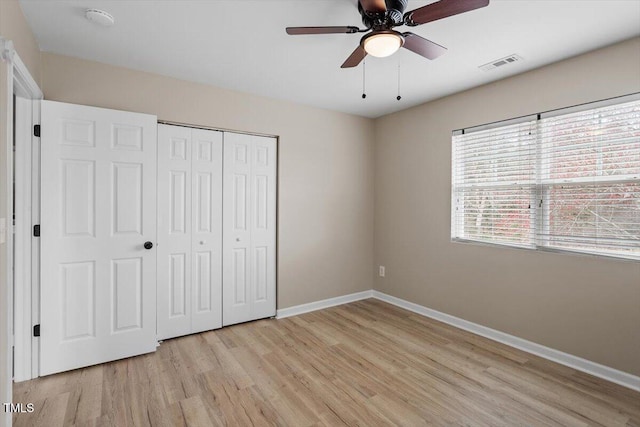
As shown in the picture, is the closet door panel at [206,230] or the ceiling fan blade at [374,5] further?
the closet door panel at [206,230]

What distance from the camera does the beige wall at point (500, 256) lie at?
2.40 m

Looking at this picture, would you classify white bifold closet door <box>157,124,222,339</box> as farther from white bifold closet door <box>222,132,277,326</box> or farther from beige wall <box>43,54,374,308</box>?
beige wall <box>43,54,374,308</box>

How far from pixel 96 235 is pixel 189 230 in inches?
31.0

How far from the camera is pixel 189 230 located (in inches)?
126

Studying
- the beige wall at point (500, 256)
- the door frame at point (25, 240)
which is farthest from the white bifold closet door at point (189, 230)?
the beige wall at point (500, 256)

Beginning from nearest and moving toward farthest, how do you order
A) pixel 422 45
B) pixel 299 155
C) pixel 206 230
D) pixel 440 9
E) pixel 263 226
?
pixel 440 9, pixel 422 45, pixel 206 230, pixel 263 226, pixel 299 155

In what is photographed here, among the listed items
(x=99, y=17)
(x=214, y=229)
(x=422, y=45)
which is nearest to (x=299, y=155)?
(x=214, y=229)

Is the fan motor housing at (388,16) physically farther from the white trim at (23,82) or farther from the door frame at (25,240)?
the door frame at (25,240)

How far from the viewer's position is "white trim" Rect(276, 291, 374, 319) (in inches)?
148

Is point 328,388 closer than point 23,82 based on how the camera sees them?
No

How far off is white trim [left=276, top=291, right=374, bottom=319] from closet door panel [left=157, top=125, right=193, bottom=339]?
3.53 feet

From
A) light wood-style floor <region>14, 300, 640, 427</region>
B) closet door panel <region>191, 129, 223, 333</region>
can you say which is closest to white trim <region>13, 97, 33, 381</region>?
light wood-style floor <region>14, 300, 640, 427</region>

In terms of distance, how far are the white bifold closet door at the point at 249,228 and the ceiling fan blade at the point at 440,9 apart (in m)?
2.23

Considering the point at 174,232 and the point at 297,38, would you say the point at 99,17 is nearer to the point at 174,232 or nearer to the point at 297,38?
the point at 297,38
